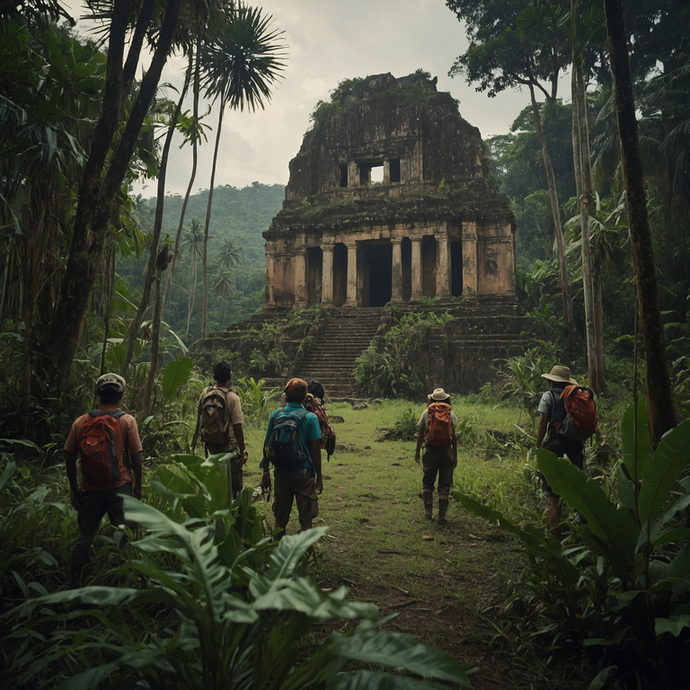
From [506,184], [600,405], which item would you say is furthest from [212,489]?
[506,184]

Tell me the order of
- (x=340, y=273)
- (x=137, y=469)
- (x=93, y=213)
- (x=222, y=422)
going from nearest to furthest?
(x=137, y=469)
(x=222, y=422)
(x=93, y=213)
(x=340, y=273)

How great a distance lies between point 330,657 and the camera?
1788 millimetres

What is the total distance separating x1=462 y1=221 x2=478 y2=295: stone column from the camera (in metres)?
18.8

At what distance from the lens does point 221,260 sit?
49.5 metres

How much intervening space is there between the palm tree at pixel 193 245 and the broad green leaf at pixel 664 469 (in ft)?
114

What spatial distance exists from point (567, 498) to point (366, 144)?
2221 cm

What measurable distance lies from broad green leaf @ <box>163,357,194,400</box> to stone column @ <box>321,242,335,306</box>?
13.7m

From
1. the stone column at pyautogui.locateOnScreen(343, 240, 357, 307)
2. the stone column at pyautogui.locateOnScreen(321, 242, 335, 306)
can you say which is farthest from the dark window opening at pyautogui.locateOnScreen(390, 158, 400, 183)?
the stone column at pyautogui.locateOnScreen(321, 242, 335, 306)

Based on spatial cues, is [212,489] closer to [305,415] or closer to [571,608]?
[305,415]

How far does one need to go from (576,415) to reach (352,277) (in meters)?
16.0

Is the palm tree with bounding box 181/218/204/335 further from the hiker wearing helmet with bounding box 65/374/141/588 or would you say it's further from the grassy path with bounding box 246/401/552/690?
the hiker wearing helmet with bounding box 65/374/141/588

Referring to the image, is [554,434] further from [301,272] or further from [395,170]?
[395,170]

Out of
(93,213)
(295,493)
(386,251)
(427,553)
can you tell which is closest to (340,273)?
(386,251)

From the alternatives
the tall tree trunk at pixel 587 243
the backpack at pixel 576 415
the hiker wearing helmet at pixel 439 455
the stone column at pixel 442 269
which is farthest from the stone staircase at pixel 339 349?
the backpack at pixel 576 415
